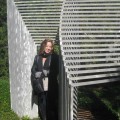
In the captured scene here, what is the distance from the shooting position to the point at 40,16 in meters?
8.79

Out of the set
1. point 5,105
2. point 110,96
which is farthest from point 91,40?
point 5,105

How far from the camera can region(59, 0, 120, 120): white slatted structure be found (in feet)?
22.1

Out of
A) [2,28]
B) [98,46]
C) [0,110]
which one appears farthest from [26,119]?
[2,28]

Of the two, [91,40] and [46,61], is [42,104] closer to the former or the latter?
[46,61]

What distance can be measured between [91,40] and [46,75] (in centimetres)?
138

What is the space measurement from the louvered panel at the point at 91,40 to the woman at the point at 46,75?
73 centimetres

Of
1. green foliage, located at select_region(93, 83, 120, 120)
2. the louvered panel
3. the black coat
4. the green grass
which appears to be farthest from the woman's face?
green foliage, located at select_region(93, 83, 120, 120)

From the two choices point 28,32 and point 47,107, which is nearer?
point 47,107

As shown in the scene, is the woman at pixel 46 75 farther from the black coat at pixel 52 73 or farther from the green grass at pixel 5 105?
the green grass at pixel 5 105

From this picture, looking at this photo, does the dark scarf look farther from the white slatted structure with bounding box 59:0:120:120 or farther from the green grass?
the green grass

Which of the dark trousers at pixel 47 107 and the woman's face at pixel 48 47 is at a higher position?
the woman's face at pixel 48 47

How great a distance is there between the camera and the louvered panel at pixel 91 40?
6.77 metres

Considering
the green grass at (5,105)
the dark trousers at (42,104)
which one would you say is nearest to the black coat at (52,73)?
the dark trousers at (42,104)

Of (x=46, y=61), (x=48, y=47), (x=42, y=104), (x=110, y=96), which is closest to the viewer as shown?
(x=48, y=47)
